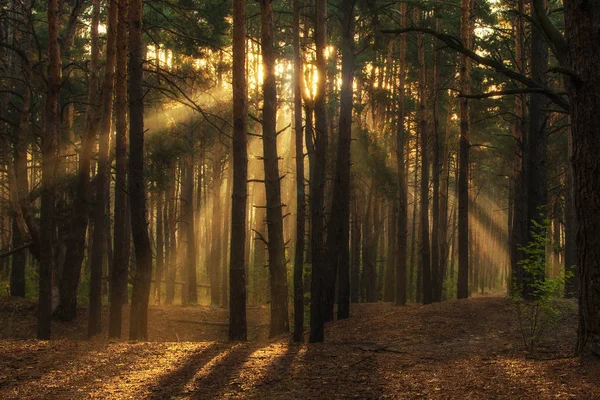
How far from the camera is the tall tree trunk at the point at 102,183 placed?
14.2 metres

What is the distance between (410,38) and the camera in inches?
937

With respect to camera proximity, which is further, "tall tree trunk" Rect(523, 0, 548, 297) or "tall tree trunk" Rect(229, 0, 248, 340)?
"tall tree trunk" Rect(523, 0, 548, 297)

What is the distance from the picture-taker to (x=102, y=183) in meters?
14.7

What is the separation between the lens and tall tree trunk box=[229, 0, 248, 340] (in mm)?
11992

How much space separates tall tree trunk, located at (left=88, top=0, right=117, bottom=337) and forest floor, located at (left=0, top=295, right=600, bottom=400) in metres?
5.02

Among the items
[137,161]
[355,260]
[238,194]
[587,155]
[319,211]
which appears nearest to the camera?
[587,155]

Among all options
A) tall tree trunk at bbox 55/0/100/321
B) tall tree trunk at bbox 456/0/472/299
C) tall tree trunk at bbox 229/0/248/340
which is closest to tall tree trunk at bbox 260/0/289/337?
tall tree trunk at bbox 229/0/248/340

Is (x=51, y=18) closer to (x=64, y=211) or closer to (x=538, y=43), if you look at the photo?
(x=64, y=211)

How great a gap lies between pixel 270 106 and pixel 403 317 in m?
6.35

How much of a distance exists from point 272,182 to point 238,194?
191 cm

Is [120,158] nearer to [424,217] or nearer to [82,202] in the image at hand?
[82,202]

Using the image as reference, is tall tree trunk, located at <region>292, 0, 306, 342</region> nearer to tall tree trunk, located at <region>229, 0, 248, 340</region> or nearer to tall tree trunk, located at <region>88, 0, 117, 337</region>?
tall tree trunk, located at <region>229, 0, 248, 340</region>

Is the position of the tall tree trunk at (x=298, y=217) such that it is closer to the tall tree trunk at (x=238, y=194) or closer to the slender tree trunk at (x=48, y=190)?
the tall tree trunk at (x=238, y=194)

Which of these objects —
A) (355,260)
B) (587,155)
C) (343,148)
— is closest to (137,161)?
(343,148)
